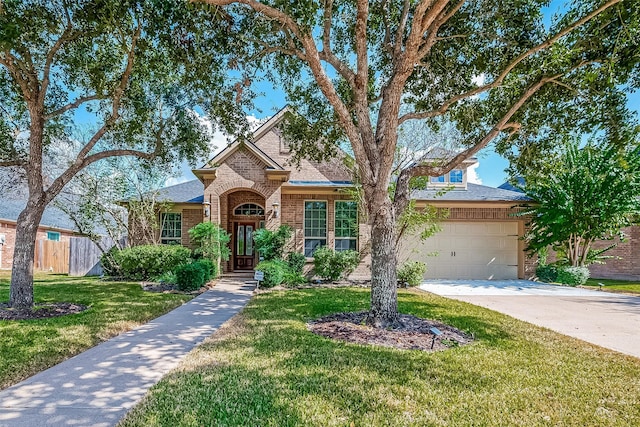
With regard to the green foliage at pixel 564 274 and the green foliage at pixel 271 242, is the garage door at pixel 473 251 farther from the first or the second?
the green foliage at pixel 271 242

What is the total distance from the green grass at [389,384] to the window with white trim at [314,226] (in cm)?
844

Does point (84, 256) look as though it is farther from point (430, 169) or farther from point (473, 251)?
point (473, 251)

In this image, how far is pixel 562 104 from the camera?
8.45 meters

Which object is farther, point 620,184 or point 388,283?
point 620,184

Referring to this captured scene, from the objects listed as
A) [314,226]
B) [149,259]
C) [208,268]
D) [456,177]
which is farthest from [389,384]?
[456,177]

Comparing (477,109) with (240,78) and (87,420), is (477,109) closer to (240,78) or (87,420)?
(240,78)

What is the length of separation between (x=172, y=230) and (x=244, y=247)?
3.43 m

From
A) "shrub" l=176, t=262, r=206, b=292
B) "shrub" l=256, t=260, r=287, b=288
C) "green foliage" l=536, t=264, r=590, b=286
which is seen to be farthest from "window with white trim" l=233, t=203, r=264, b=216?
"green foliage" l=536, t=264, r=590, b=286

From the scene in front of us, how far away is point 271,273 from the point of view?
38.0 feet

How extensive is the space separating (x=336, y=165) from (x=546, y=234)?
30.4 ft

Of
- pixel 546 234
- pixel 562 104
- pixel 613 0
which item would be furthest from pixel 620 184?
pixel 613 0

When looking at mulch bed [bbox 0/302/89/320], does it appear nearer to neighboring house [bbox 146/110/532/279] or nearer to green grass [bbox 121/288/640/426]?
green grass [bbox 121/288/640/426]

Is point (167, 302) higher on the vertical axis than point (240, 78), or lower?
lower

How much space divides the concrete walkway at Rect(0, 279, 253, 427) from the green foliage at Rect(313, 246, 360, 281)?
7031 mm
